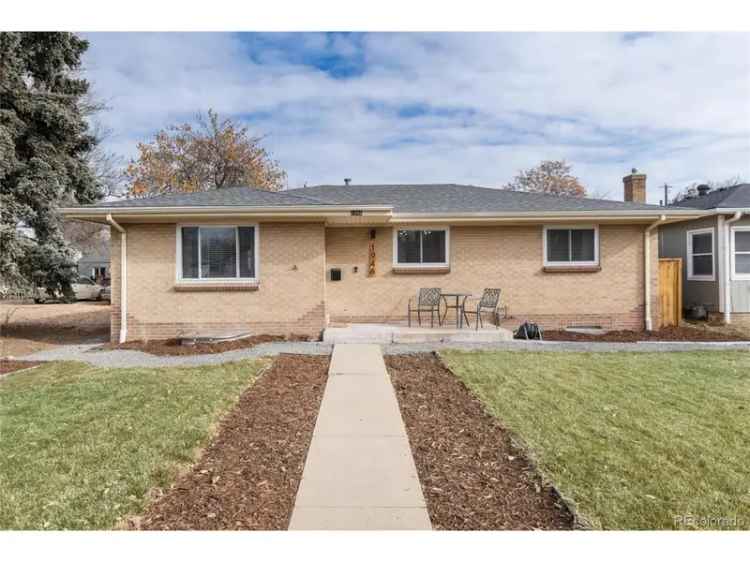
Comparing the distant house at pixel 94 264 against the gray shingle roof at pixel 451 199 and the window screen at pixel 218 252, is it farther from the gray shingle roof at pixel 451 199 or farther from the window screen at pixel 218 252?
the window screen at pixel 218 252

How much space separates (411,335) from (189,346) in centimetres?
465

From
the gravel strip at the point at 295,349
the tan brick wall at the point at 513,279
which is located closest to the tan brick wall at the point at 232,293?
the gravel strip at the point at 295,349

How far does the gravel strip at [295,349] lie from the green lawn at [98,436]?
106 cm

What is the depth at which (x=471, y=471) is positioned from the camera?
3.68 meters

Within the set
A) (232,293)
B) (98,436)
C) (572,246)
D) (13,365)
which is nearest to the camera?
(98,436)

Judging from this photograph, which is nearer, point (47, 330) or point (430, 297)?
point (430, 297)

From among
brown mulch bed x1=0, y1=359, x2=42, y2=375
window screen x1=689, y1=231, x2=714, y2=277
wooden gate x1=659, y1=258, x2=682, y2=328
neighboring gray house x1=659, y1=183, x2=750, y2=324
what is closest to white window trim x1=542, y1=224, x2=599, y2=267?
wooden gate x1=659, y1=258, x2=682, y2=328

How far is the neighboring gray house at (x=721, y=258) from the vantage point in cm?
1235

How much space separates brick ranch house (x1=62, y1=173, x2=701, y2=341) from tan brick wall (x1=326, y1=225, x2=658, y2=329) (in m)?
0.03

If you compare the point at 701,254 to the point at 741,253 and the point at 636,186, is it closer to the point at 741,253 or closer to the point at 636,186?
the point at 741,253

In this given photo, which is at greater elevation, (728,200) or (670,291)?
(728,200)

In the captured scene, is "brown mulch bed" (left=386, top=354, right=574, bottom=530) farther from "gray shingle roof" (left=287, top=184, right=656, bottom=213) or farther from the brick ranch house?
"gray shingle roof" (left=287, top=184, right=656, bottom=213)

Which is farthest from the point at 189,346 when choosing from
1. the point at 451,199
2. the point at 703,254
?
the point at 703,254

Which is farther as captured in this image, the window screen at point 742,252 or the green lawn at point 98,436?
the window screen at point 742,252
